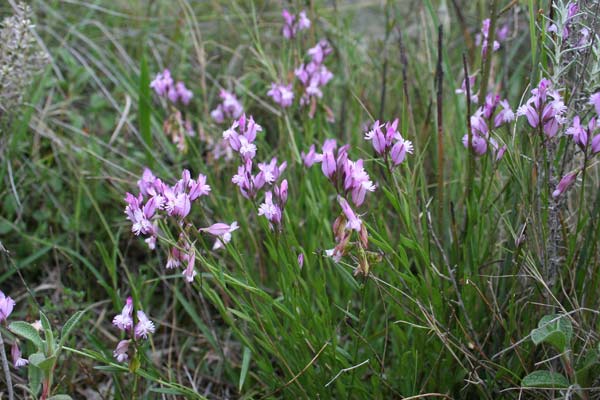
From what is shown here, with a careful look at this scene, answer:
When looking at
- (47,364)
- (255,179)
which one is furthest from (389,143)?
(47,364)

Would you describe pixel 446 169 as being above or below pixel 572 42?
below

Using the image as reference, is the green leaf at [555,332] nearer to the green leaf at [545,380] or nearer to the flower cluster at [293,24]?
the green leaf at [545,380]

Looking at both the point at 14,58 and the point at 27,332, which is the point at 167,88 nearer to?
the point at 14,58

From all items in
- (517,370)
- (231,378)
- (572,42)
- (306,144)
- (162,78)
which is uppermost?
(572,42)

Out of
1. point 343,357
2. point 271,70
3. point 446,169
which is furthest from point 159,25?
point 343,357

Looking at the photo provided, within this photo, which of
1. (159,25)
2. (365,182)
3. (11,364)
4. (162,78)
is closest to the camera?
(365,182)

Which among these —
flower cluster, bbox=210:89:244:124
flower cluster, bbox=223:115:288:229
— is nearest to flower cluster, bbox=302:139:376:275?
flower cluster, bbox=223:115:288:229

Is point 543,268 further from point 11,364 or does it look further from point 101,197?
point 101,197

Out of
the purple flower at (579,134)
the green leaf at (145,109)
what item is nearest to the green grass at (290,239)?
the green leaf at (145,109)
